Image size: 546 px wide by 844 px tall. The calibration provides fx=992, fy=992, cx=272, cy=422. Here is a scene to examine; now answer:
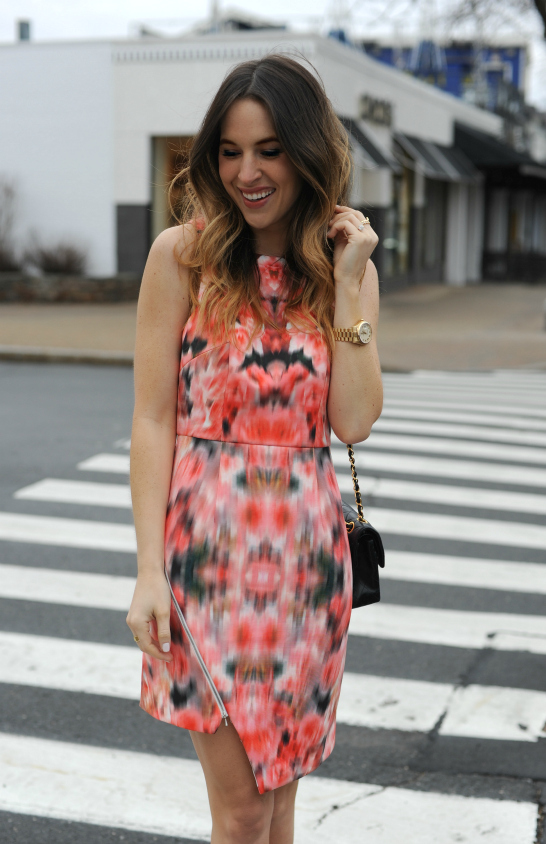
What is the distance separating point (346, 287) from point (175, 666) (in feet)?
3.03

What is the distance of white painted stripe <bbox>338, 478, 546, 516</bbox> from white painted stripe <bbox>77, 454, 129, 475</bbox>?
1739mm

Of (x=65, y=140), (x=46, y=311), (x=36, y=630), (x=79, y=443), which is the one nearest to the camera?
(x=36, y=630)

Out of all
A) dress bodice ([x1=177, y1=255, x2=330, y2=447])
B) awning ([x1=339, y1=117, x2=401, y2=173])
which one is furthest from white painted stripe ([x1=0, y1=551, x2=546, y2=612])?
awning ([x1=339, y1=117, x2=401, y2=173])

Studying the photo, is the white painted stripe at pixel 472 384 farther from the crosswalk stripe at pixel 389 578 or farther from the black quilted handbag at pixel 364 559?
the black quilted handbag at pixel 364 559

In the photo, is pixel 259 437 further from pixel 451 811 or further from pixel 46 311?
pixel 46 311

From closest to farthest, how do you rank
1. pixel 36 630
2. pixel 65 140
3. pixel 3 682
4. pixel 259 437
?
pixel 259 437, pixel 3 682, pixel 36 630, pixel 65 140

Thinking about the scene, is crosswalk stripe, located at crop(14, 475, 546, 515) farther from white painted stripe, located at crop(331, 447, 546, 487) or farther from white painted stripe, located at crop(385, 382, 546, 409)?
white painted stripe, located at crop(385, 382, 546, 409)

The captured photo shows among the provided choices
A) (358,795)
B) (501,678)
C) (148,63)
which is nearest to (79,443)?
(501,678)

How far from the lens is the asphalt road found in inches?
128

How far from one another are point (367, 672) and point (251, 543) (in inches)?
95.1

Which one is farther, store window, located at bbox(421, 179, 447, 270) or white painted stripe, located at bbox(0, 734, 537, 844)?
store window, located at bbox(421, 179, 447, 270)

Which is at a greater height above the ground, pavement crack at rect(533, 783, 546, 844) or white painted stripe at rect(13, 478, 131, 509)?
white painted stripe at rect(13, 478, 131, 509)

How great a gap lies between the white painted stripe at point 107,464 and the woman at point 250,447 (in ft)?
18.2

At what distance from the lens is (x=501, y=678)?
13.9 ft
